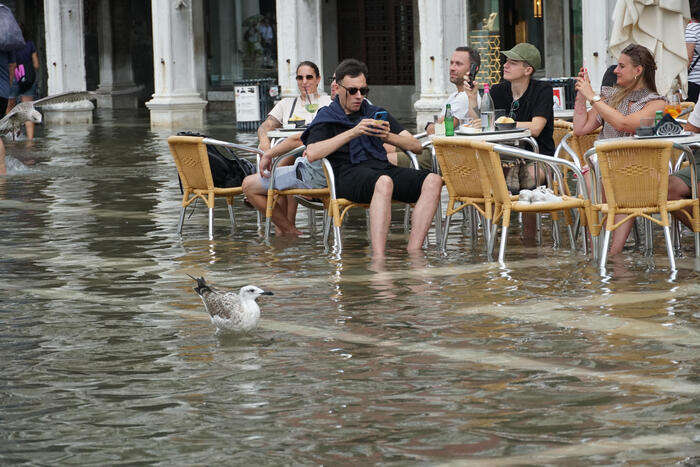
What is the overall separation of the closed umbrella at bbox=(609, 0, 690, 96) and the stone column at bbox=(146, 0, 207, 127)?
14989mm

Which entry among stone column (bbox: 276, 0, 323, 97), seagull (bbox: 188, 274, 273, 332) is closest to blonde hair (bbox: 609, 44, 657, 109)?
seagull (bbox: 188, 274, 273, 332)

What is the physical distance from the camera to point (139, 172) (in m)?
15.6

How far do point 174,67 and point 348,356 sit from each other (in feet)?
65.5

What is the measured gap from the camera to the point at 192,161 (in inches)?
390

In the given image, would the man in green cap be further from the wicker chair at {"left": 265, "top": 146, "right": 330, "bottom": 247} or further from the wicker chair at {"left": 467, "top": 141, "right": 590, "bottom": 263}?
the wicker chair at {"left": 265, "top": 146, "right": 330, "bottom": 247}

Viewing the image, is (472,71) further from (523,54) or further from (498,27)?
(498,27)

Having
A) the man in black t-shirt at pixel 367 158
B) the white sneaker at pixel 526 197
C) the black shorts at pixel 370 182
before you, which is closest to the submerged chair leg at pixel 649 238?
the white sneaker at pixel 526 197

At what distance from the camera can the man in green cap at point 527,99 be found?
30.7ft

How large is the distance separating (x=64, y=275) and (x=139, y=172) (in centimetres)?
730

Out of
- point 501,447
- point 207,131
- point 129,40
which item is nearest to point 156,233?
point 501,447

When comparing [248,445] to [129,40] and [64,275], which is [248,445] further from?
[129,40]

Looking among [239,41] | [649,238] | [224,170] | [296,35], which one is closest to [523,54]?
[649,238]

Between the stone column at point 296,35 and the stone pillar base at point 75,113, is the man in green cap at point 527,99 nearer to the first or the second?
the stone column at point 296,35

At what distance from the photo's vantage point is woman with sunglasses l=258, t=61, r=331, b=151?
408 inches
